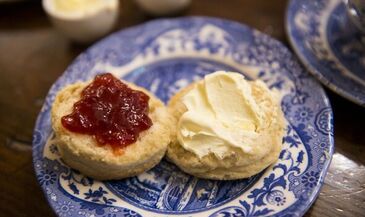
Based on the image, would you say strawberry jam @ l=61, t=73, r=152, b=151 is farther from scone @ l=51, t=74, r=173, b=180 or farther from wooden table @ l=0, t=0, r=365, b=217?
wooden table @ l=0, t=0, r=365, b=217

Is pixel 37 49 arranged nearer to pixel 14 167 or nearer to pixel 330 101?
pixel 14 167

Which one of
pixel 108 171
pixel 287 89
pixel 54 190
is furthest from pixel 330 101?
pixel 54 190

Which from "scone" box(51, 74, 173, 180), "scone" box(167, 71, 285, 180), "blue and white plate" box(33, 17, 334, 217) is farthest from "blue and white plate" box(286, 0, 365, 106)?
"scone" box(51, 74, 173, 180)

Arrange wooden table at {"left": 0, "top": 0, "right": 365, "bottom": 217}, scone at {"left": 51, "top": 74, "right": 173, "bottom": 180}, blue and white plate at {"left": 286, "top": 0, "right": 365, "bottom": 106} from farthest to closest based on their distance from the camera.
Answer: blue and white plate at {"left": 286, "top": 0, "right": 365, "bottom": 106} → wooden table at {"left": 0, "top": 0, "right": 365, "bottom": 217} → scone at {"left": 51, "top": 74, "right": 173, "bottom": 180}

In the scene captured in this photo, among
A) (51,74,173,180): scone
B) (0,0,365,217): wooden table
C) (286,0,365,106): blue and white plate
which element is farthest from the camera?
(286,0,365,106): blue and white plate

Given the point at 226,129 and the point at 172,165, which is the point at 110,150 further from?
the point at 226,129

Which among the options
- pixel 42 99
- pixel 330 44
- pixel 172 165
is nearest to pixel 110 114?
pixel 172 165
